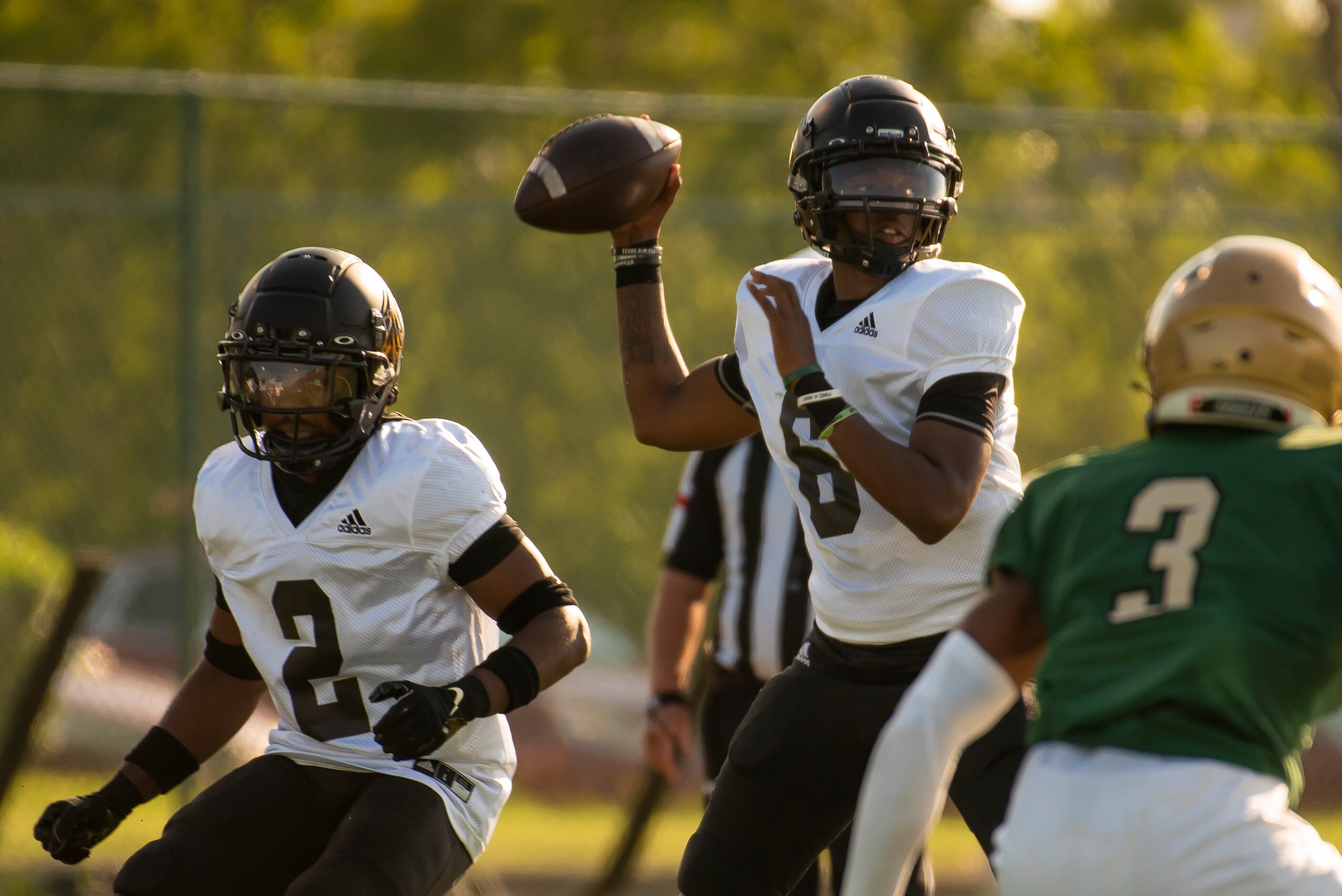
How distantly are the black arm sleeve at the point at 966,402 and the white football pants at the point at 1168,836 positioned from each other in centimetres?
97

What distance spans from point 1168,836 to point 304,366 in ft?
6.77

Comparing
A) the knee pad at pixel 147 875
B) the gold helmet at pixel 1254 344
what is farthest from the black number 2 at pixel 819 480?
the knee pad at pixel 147 875

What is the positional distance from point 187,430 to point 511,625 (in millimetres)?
3083

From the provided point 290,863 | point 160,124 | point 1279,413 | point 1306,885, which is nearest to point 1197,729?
point 1306,885

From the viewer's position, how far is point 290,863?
325 centimetres

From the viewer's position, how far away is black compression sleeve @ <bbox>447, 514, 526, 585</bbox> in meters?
3.35

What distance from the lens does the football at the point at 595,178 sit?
3721mm

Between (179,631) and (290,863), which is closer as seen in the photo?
(290,863)

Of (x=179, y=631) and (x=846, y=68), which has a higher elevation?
(x=846, y=68)

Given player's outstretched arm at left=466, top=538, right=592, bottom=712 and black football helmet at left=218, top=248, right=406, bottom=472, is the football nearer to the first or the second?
black football helmet at left=218, top=248, right=406, bottom=472

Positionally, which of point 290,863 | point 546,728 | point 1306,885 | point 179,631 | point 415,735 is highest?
point 1306,885

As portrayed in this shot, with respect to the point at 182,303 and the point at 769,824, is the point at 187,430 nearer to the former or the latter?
the point at 182,303

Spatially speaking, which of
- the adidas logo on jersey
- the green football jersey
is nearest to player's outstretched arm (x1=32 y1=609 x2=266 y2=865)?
the adidas logo on jersey

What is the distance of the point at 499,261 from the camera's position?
6703 mm
